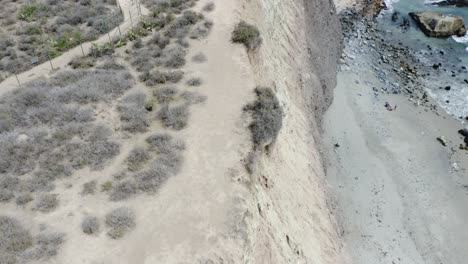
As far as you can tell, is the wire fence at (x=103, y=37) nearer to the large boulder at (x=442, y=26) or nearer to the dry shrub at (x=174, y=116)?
the dry shrub at (x=174, y=116)

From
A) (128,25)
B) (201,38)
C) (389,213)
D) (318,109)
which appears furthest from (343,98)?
(128,25)

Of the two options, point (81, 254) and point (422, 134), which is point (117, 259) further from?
point (422, 134)

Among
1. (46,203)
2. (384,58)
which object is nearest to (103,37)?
(46,203)

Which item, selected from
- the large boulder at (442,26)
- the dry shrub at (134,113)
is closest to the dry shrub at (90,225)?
the dry shrub at (134,113)

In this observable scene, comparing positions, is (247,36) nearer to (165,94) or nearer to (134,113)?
(165,94)

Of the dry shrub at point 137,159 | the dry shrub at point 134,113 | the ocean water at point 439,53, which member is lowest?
the ocean water at point 439,53
